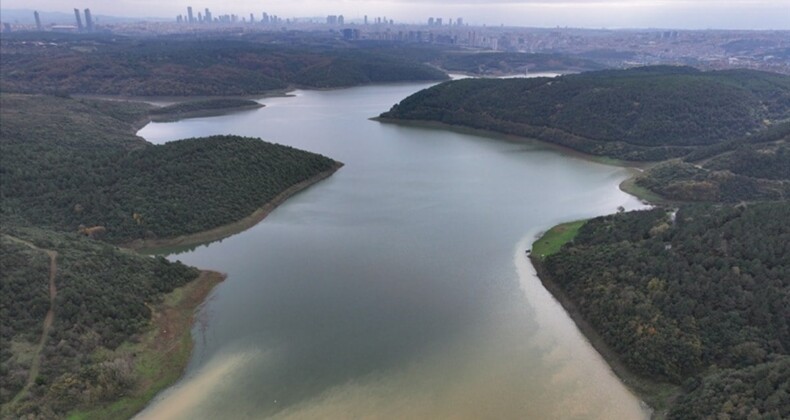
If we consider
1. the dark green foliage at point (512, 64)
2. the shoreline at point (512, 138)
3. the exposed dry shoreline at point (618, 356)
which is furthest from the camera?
the dark green foliage at point (512, 64)

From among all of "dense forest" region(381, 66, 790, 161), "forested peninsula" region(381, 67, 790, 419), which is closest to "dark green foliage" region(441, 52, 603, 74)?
"dense forest" region(381, 66, 790, 161)

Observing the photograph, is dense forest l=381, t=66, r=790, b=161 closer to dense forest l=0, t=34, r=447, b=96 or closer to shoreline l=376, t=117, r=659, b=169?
shoreline l=376, t=117, r=659, b=169

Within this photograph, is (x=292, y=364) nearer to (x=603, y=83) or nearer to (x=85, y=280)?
(x=85, y=280)

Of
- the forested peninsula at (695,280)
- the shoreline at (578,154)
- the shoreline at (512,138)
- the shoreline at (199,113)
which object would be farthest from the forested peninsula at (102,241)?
the shoreline at (578,154)

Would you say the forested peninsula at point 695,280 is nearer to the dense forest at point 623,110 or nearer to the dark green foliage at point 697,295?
the dark green foliage at point 697,295

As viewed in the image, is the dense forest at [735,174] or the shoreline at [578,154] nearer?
the dense forest at [735,174]

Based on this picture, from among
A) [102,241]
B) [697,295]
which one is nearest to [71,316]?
[102,241]

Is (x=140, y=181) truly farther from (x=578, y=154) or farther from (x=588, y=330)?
(x=578, y=154)
